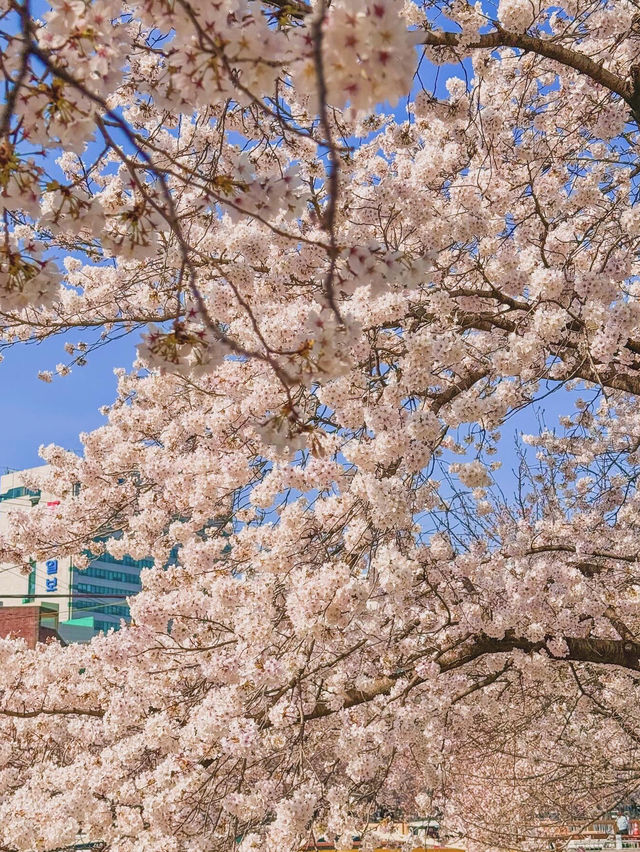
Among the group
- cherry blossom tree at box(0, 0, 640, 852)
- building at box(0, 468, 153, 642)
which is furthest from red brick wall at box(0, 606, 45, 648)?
cherry blossom tree at box(0, 0, 640, 852)

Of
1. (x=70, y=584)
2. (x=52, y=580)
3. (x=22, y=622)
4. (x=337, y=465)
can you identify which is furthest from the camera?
(x=52, y=580)

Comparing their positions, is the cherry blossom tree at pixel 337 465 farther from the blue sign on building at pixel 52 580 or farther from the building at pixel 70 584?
the blue sign on building at pixel 52 580

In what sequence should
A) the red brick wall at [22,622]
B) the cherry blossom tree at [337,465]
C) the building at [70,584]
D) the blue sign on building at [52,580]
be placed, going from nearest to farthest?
the cherry blossom tree at [337,465] → the red brick wall at [22,622] → the building at [70,584] → the blue sign on building at [52,580]

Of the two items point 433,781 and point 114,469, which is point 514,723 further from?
point 114,469

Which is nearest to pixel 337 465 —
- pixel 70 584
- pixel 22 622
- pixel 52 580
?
pixel 22 622

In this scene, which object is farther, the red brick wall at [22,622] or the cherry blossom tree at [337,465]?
the red brick wall at [22,622]

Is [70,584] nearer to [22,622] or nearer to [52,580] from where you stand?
[52,580]

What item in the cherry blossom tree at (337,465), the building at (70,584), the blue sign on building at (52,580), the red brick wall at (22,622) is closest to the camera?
the cherry blossom tree at (337,465)

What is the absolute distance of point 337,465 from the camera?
4664mm

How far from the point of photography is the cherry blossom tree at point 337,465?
4.23 meters

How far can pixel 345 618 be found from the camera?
4.24 meters

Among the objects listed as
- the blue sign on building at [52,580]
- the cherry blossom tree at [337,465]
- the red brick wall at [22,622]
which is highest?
the blue sign on building at [52,580]

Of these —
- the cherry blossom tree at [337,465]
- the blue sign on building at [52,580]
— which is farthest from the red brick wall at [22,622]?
the blue sign on building at [52,580]

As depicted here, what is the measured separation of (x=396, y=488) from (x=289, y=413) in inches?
88.5
